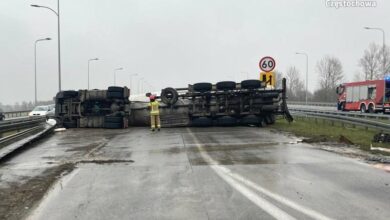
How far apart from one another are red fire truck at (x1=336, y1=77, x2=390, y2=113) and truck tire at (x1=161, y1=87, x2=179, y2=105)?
2008cm

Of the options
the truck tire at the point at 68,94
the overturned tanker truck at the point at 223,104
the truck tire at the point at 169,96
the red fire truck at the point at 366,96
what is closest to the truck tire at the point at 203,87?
the overturned tanker truck at the point at 223,104

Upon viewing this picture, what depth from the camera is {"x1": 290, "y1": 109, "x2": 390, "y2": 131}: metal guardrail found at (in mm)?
16234

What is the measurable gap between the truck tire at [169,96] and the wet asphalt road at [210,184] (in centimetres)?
939

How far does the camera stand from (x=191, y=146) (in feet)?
44.1

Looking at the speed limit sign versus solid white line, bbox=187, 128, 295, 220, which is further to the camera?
the speed limit sign

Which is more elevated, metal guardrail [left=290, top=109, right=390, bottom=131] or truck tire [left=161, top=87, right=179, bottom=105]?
truck tire [left=161, top=87, right=179, bottom=105]

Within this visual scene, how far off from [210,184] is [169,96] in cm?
1487

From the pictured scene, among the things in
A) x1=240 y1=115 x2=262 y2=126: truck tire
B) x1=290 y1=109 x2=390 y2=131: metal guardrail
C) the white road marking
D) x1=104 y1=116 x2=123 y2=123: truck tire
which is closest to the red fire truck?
x1=290 y1=109 x2=390 y2=131: metal guardrail

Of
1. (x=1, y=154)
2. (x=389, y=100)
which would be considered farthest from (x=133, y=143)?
(x=389, y=100)

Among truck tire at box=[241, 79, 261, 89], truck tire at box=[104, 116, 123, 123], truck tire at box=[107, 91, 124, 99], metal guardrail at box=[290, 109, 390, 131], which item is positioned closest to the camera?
metal guardrail at box=[290, 109, 390, 131]

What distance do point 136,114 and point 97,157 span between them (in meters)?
12.0

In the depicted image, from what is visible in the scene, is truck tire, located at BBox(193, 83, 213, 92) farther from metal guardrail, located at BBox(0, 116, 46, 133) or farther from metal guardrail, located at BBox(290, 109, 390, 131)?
metal guardrail, located at BBox(0, 116, 46, 133)

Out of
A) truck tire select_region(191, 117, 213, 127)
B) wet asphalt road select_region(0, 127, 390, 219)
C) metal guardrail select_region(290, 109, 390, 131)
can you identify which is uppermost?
metal guardrail select_region(290, 109, 390, 131)

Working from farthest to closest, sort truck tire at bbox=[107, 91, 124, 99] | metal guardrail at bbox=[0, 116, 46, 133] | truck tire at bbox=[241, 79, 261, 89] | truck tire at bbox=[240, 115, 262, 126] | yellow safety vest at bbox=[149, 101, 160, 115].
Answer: truck tire at bbox=[107, 91, 124, 99] → truck tire at bbox=[241, 79, 261, 89] → truck tire at bbox=[240, 115, 262, 126] → yellow safety vest at bbox=[149, 101, 160, 115] → metal guardrail at bbox=[0, 116, 46, 133]
